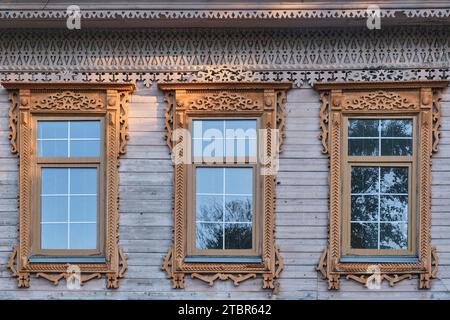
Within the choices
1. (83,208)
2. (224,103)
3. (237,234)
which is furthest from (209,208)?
(83,208)

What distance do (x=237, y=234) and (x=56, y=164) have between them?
6.28 ft

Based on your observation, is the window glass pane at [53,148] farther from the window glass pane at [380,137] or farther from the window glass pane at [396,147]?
the window glass pane at [396,147]

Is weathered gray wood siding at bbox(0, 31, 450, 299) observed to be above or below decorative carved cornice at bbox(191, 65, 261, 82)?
below

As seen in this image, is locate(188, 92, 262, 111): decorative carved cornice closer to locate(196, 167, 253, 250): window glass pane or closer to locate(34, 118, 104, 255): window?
locate(196, 167, 253, 250): window glass pane

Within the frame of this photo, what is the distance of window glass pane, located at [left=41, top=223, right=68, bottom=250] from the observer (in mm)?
7832

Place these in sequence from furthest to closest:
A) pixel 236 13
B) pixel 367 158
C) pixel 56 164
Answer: pixel 56 164, pixel 367 158, pixel 236 13

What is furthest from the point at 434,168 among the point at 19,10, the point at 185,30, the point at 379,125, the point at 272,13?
the point at 19,10

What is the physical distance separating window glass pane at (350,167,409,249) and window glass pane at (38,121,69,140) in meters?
2.91

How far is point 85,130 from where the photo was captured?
7863mm

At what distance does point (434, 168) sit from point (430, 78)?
0.88m

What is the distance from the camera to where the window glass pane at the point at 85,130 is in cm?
785

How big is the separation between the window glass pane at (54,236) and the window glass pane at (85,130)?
892 mm

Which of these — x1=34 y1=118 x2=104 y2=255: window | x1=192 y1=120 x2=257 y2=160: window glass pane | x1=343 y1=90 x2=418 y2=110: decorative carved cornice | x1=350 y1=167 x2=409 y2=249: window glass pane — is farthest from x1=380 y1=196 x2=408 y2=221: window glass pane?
x1=34 y1=118 x2=104 y2=255: window

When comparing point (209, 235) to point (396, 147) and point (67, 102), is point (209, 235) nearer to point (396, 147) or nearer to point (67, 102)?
point (67, 102)
